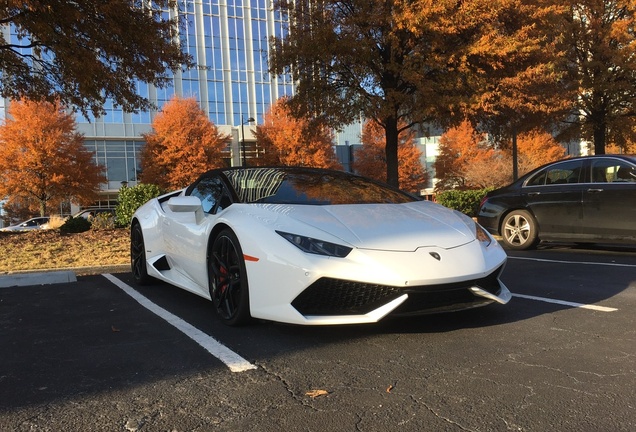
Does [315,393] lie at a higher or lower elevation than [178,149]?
lower

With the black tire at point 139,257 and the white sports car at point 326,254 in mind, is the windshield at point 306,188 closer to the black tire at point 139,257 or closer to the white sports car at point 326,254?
the white sports car at point 326,254

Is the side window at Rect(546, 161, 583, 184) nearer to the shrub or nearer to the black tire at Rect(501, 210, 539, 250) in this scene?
the black tire at Rect(501, 210, 539, 250)

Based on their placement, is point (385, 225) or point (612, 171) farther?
point (612, 171)

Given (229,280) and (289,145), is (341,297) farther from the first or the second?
(289,145)

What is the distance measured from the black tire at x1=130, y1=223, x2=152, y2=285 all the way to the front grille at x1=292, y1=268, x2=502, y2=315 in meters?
3.10

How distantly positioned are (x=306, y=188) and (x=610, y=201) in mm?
5237

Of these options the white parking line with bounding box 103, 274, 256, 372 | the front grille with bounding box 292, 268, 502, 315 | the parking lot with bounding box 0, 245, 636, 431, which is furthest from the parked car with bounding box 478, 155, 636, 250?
the white parking line with bounding box 103, 274, 256, 372

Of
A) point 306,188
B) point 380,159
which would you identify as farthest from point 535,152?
point 306,188

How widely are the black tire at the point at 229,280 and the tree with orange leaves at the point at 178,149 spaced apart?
100.0 ft

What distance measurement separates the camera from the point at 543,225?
26.9ft

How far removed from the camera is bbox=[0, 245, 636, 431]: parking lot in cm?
238

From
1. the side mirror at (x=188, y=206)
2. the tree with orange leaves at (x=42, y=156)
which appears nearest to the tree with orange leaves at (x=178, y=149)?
the tree with orange leaves at (x=42, y=156)

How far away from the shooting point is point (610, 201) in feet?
24.2

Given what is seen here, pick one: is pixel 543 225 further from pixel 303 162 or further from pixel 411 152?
pixel 411 152
